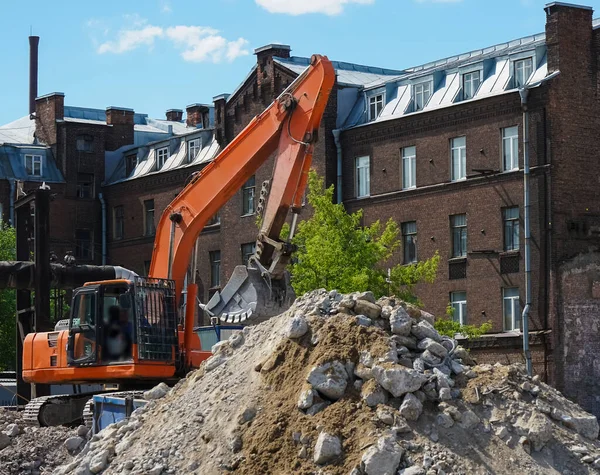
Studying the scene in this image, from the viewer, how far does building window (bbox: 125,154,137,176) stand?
6550 cm

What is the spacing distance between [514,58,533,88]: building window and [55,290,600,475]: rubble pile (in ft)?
90.4

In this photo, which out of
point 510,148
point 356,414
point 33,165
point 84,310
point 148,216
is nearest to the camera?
point 356,414

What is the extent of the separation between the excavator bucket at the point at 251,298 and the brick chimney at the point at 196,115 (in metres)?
41.9

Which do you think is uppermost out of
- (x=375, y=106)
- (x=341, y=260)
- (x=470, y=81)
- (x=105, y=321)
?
(x=470, y=81)

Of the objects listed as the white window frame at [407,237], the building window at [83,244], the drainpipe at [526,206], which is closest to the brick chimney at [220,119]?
the white window frame at [407,237]

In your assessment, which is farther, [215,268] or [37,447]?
[215,268]

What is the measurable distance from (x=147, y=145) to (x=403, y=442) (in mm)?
49340

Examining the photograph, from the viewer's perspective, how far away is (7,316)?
180ft

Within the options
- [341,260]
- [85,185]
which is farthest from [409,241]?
[85,185]

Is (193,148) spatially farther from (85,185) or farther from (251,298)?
(251,298)

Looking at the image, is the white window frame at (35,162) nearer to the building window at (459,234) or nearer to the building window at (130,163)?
the building window at (130,163)

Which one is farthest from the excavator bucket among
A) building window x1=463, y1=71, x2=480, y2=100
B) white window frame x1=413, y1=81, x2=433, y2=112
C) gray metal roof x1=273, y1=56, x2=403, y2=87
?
gray metal roof x1=273, y1=56, x2=403, y2=87

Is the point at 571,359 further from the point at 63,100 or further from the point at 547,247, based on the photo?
the point at 63,100

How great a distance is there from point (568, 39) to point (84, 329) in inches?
987
